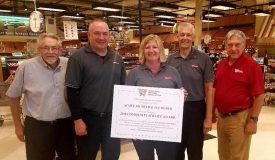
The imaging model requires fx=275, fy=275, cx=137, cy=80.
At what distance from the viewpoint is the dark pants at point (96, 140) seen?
255 cm

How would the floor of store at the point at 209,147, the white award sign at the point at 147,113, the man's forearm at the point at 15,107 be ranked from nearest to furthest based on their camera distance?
the white award sign at the point at 147,113, the man's forearm at the point at 15,107, the floor of store at the point at 209,147

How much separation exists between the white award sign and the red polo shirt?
704 mm

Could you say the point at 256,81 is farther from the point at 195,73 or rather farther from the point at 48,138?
the point at 48,138

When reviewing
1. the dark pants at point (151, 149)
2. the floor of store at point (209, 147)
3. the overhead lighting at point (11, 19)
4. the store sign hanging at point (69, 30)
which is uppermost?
the overhead lighting at point (11, 19)

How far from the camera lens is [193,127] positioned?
108 inches

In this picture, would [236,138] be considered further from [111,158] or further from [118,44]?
[118,44]

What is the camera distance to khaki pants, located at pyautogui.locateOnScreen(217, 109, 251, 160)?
2812 millimetres

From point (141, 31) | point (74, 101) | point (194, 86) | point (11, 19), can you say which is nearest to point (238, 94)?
point (194, 86)

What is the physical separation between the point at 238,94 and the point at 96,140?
1479 mm

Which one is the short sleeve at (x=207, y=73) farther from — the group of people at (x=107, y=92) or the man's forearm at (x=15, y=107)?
the man's forearm at (x=15, y=107)

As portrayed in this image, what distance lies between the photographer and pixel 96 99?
248cm

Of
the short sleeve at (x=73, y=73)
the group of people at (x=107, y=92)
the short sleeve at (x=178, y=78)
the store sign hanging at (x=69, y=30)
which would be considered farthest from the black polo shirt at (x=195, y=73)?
the store sign hanging at (x=69, y=30)

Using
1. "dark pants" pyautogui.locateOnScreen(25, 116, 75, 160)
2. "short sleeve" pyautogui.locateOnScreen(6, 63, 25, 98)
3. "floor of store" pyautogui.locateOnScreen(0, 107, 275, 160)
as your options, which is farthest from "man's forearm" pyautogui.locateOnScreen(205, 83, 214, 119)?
"floor of store" pyautogui.locateOnScreen(0, 107, 275, 160)

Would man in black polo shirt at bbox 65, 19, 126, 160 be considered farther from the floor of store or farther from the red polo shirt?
the floor of store
